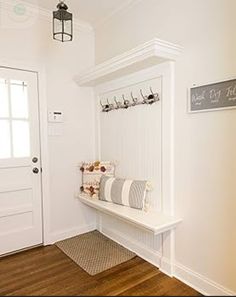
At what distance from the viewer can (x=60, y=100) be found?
289 centimetres

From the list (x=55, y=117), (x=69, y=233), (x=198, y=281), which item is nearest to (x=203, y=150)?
(x=198, y=281)

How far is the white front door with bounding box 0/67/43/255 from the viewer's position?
99.8 inches

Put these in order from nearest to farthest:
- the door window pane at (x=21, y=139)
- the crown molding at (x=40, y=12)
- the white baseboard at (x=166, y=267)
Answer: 1. the white baseboard at (x=166, y=267)
2. the crown molding at (x=40, y=12)
3. the door window pane at (x=21, y=139)

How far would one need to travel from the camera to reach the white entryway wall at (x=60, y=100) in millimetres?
2590

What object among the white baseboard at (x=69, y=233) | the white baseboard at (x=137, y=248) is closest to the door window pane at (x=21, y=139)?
the white baseboard at (x=69, y=233)

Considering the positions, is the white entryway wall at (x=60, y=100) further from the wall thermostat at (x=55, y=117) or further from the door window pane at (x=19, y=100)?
the door window pane at (x=19, y=100)

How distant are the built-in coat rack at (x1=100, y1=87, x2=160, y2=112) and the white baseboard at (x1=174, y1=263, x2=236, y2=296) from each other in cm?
151

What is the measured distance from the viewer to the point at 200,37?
1.91 metres

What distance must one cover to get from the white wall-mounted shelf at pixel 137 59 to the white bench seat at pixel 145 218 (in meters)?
1.35

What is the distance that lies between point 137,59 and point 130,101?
56 centimetres

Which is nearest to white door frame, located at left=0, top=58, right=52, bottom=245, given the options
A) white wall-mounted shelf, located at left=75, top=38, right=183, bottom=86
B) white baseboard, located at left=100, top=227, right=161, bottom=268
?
white wall-mounted shelf, located at left=75, top=38, right=183, bottom=86

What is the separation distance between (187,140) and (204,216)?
62cm

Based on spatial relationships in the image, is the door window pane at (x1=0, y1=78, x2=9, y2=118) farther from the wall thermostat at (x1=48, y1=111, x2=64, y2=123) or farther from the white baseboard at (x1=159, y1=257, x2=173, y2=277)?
the white baseboard at (x1=159, y1=257, x2=173, y2=277)

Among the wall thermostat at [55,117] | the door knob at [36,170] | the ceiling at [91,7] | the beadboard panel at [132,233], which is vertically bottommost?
the beadboard panel at [132,233]
